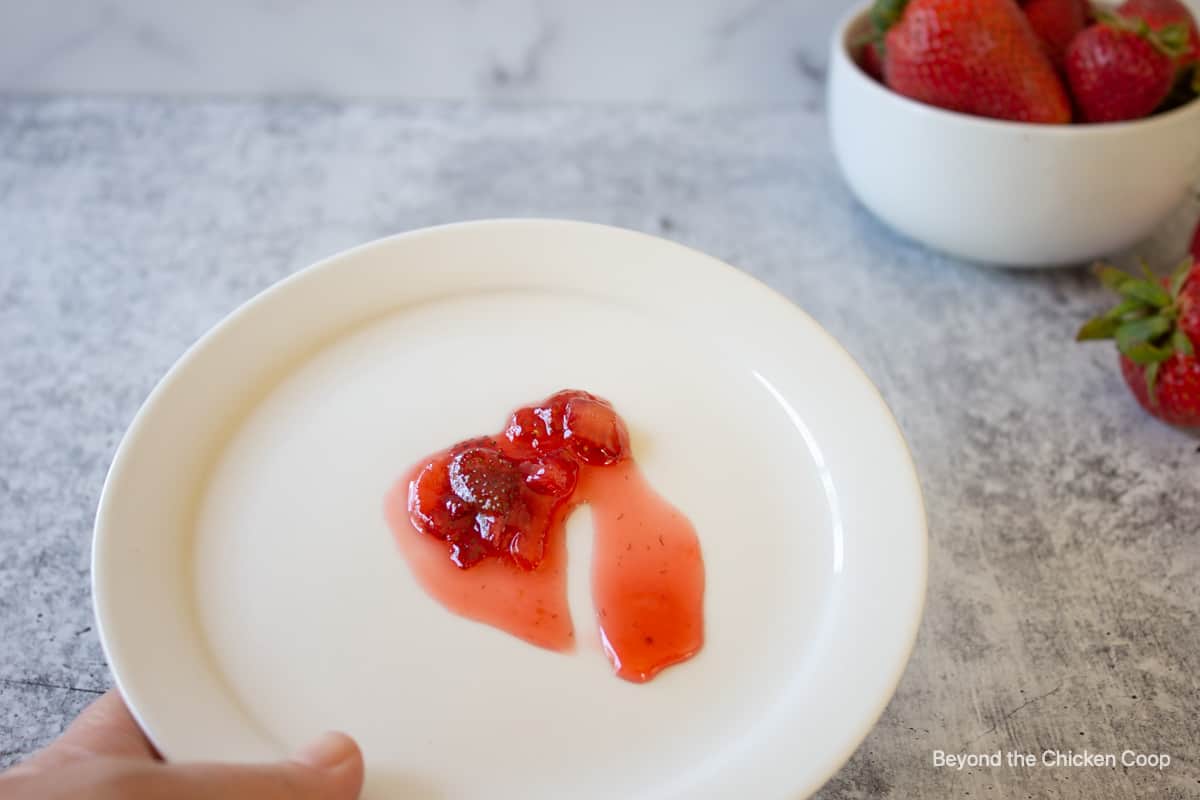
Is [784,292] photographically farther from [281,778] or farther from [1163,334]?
[281,778]

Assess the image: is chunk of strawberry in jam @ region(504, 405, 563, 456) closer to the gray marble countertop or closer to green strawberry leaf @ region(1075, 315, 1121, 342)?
the gray marble countertop

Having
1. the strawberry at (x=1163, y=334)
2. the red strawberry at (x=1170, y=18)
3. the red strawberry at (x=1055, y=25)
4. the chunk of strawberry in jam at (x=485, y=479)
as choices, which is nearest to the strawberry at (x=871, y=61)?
the red strawberry at (x=1055, y=25)

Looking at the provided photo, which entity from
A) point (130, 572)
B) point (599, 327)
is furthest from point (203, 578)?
point (599, 327)

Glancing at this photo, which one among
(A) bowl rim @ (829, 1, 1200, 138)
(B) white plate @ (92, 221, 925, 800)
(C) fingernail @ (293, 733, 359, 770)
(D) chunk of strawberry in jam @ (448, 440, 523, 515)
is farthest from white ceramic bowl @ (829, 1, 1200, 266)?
(C) fingernail @ (293, 733, 359, 770)

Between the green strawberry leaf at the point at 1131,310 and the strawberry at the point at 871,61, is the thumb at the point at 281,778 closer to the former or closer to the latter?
the green strawberry leaf at the point at 1131,310

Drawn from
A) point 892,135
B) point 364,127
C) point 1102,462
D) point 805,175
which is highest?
point 364,127

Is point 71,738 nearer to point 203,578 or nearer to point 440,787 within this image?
point 203,578
